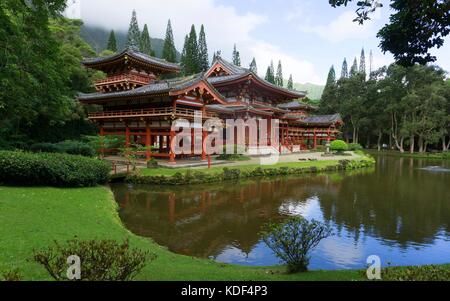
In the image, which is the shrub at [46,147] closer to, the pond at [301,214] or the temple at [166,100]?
the temple at [166,100]

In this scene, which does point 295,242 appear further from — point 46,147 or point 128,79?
point 128,79

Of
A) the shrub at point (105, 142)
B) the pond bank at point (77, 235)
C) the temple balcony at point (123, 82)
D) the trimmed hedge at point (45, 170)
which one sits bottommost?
the pond bank at point (77, 235)

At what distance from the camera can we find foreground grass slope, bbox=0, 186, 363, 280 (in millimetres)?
7074

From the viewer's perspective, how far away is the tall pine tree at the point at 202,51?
243ft

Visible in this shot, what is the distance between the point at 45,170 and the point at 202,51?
6356 cm

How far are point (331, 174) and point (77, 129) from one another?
2942 cm

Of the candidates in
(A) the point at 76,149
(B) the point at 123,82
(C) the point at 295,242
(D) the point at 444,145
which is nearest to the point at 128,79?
(B) the point at 123,82

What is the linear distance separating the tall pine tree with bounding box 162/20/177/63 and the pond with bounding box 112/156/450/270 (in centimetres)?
5352

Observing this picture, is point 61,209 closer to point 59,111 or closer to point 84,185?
point 84,185

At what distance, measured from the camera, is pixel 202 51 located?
75000 millimetres

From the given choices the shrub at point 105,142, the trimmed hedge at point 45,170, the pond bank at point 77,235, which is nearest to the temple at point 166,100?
the shrub at point 105,142

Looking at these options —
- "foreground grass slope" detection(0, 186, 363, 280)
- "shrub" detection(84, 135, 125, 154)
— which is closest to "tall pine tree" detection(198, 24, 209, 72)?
"shrub" detection(84, 135, 125, 154)

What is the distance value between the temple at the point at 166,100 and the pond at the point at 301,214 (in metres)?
7.78

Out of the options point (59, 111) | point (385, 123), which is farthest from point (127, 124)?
point (385, 123)
